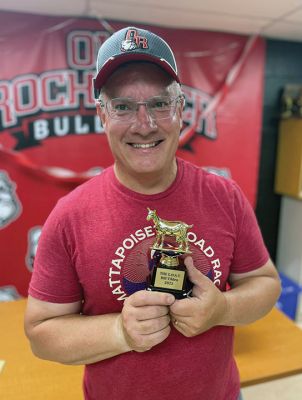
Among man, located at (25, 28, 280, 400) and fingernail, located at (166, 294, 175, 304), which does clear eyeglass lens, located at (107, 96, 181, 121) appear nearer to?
man, located at (25, 28, 280, 400)

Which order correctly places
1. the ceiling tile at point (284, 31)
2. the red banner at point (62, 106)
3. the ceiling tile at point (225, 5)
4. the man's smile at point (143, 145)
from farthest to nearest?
the ceiling tile at point (284, 31) → the red banner at point (62, 106) → the ceiling tile at point (225, 5) → the man's smile at point (143, 145)

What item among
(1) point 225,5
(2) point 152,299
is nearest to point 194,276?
(2) point 152,299

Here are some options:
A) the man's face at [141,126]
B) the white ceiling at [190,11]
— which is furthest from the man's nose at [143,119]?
the white ceiling at [190,11]

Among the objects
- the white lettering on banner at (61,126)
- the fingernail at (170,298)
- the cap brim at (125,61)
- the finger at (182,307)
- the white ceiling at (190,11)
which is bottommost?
the finger at (182,307)

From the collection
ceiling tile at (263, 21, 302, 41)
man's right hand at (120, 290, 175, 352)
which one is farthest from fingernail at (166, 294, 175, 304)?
ceiling tile at (263, 21, 302, 41)

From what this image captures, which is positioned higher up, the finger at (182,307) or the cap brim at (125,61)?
the cap brim at (125,61)

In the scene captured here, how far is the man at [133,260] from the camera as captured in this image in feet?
2.55

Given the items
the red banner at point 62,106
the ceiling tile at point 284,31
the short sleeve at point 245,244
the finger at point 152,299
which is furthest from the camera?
the ceiling tile at point 284,31

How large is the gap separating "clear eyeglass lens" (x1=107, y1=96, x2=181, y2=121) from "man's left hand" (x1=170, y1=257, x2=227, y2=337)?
0.34m

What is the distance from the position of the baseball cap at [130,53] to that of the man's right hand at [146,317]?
507 mm

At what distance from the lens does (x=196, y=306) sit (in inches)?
28.2

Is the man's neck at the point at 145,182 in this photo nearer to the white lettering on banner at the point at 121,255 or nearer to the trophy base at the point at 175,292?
the white lettering on banner at the point at 121,255

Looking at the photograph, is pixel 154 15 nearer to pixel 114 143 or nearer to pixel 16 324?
pixel 114 143

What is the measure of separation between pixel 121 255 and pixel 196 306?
0.21m
